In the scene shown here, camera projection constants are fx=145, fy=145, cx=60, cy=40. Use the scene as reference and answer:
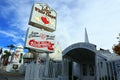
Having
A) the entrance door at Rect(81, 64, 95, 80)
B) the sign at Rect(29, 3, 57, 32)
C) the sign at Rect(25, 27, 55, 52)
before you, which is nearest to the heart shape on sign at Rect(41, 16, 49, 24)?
the sign at Rect(29, 3, 57, 32)

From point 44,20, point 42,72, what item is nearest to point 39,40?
point 44,20

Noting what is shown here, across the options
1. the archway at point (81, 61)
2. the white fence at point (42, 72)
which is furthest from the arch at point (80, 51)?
the white fence at point (42, 72)

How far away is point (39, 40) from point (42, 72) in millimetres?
3947

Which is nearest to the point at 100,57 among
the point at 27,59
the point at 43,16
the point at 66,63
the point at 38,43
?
the point at 66,63

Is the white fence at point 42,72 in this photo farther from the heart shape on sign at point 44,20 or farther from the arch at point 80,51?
the heart shape on sign at point 44,20

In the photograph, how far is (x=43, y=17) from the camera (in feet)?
62.7

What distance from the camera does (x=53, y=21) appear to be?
805 inches

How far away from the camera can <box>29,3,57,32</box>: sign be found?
17.9 metres

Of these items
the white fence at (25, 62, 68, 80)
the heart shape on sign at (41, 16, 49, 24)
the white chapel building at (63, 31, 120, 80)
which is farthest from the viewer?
the heart shape on sign at (41, 16, 49, 24)

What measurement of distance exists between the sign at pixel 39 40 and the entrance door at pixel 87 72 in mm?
4987

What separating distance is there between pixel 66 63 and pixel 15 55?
31.1 m

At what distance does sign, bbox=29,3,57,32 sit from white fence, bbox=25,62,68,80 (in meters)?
5.12

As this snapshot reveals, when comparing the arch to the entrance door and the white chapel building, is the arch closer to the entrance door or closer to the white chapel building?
the white chapel building

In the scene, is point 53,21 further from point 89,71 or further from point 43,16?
point 89,71
